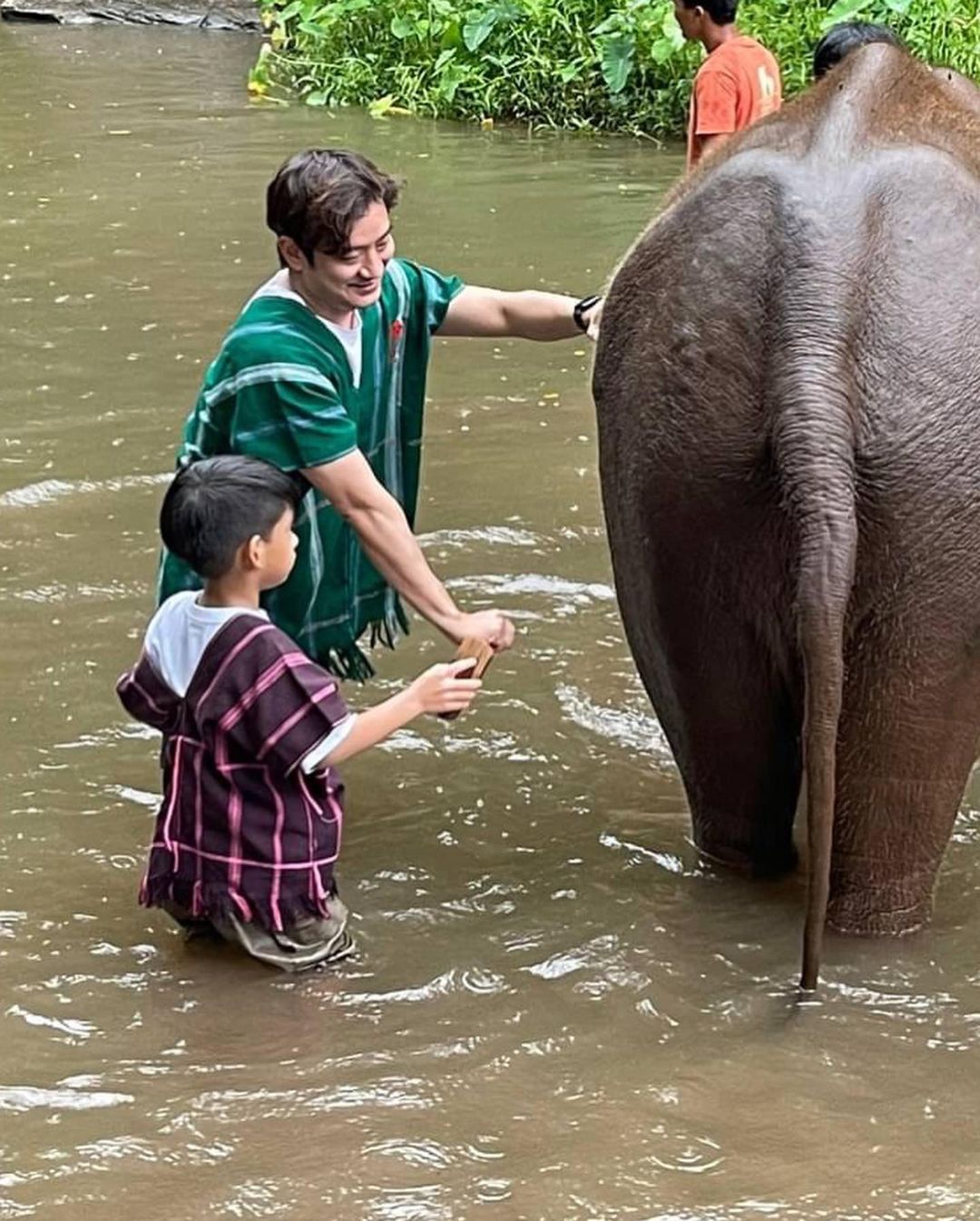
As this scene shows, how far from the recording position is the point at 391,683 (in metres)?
5.21

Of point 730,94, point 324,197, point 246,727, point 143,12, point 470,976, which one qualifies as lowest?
point 470,976

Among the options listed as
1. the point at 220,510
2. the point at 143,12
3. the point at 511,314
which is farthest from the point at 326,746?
the point at 143,12

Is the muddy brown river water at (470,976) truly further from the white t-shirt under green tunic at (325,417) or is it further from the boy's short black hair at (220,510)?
the boy's short black hair at (220,510)

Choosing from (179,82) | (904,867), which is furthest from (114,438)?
(179,82)

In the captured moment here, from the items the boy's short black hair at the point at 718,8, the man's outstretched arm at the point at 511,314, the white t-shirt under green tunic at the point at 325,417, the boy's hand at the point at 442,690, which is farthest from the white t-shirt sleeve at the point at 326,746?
the boy's short black hair at the point at 718,8

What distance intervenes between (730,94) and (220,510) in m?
3.07

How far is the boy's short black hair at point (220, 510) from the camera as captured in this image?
142 inches

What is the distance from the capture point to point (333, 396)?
12.9ft

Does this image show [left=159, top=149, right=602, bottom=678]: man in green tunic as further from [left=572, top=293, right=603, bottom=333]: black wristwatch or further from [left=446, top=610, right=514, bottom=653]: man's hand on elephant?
[left=572, top=293, right=603, bottom=333]: black wristwatch

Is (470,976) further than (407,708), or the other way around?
(470,976)

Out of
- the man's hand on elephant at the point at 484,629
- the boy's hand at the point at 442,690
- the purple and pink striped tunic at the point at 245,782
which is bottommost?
the purple and pink striped tunic at the point at 245,782

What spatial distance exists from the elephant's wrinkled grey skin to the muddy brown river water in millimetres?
274

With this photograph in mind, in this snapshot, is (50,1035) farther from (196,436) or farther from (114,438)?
(114,438)

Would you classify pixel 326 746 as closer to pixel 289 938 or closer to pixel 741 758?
pixel 289 938
